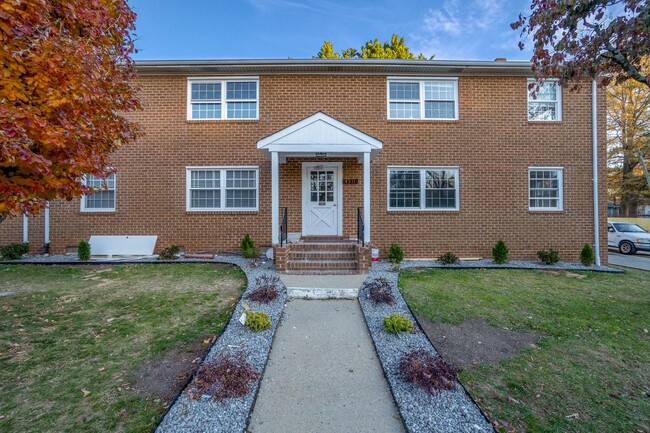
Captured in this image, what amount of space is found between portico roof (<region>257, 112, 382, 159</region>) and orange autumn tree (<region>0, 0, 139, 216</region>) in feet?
14.2

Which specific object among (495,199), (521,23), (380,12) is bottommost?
(495,199)

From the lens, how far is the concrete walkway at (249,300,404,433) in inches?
107

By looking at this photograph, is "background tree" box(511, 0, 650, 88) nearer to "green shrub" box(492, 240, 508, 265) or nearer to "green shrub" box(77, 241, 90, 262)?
"green shrub" box(492, 240, 508, 265)

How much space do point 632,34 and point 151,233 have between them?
11.5m

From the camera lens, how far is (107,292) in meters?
6.25

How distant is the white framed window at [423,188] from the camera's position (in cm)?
980

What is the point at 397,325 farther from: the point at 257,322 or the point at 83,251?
the point at 83,251

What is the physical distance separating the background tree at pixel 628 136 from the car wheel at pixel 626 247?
11.2m

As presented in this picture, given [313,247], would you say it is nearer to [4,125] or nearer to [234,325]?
[234,325]

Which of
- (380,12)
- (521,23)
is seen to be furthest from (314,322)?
(380,12)

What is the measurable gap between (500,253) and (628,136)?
73.3ft

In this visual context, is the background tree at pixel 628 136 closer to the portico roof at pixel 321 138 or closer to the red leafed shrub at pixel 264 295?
the portico roof at pixel 321 138

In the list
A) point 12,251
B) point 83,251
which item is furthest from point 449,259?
point 12,251

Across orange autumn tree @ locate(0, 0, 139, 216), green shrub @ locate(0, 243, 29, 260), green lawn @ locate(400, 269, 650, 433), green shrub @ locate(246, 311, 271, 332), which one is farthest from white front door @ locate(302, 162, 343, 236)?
green shrub @ locate(0, 243, 29, 260)
